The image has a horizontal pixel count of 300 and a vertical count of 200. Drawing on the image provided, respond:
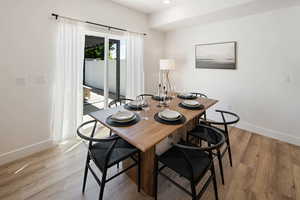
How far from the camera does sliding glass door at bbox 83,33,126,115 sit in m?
3.03

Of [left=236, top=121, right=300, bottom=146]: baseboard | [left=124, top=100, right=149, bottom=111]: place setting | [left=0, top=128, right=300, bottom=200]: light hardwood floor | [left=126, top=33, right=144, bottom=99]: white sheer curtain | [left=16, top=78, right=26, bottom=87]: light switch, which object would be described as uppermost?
[left=126, top=33, right=144, bottom=99]: white sheer curtain

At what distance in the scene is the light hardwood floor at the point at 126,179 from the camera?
62.9 inches

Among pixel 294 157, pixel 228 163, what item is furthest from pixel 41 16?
pixel 294 157

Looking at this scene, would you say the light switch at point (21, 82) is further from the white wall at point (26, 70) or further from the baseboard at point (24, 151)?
the baseboard at point (24, 151)

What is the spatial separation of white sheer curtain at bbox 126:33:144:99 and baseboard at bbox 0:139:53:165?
1894 mm

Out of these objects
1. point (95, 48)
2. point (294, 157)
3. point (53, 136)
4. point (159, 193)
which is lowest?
point (159, 193)

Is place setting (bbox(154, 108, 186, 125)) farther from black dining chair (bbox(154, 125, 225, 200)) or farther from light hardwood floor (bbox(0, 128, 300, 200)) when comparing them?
light hardwood floor (bbox(0, 128, 300, 200))

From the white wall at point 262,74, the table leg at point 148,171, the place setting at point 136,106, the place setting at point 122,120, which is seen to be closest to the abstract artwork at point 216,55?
the white wall at point 262,74

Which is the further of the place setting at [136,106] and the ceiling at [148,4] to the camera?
the ceiling at [148,4]

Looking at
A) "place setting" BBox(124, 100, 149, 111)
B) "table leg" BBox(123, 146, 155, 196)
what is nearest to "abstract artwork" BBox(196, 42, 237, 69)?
"place setting" BBox(124, 100, 149, 111)

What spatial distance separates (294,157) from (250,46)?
2.11 m

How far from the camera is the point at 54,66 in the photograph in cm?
238

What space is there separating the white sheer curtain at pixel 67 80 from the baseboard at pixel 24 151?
15 cm

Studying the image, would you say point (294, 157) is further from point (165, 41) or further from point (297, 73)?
point (165, 41)
